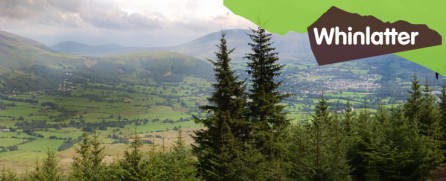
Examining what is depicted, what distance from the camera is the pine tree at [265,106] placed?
1194 inches

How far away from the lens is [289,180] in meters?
24.2

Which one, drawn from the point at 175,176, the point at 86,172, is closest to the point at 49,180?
the point at 86,172

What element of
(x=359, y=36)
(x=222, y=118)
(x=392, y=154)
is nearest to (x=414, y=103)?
(x=392, y=154)

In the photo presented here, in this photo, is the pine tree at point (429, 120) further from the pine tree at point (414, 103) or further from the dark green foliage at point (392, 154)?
the dark green foliage at point (392, 154)

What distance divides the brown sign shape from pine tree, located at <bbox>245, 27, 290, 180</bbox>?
10.7 meters

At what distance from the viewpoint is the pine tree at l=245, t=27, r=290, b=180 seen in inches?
1194

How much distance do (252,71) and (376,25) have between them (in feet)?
44.9

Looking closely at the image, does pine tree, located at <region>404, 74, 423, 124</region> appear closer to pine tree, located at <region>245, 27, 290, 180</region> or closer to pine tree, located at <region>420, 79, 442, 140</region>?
pine tree, located at <region>420, 79, 442, 140</region>

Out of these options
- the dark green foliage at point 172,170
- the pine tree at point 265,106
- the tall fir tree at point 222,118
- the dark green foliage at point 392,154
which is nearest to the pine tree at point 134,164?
the dark green foliage at point 172,170

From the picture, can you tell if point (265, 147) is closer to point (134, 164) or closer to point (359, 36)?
point (134, 164)

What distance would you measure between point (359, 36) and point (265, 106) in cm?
1252

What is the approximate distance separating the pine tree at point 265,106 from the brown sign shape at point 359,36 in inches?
420

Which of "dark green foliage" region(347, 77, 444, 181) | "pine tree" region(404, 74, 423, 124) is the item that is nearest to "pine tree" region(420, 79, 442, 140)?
"pine tree" region(404, 74, 423, 124)

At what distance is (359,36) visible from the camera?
19828mm
